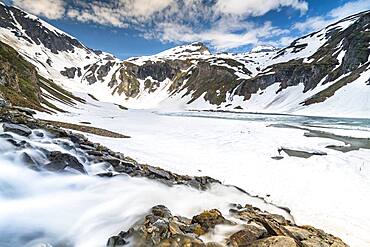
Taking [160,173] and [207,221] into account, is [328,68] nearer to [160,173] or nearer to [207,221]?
[160,173]

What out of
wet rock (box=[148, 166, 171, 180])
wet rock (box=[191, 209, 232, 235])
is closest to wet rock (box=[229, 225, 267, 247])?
wet rock (box=[191, 209, 232, 235])

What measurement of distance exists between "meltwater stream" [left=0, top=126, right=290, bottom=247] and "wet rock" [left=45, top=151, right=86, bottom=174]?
0.40 meters

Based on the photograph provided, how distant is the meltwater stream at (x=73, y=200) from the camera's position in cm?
937

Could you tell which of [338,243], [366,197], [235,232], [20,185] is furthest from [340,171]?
[20,185]

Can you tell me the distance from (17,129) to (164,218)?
34.8 feet

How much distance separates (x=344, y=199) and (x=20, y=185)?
13939 mm

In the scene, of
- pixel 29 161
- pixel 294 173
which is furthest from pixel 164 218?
pixel 294 173

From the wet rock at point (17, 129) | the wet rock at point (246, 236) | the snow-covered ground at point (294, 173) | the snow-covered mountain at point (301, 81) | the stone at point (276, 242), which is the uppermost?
the snow-covered mountain at point (301, 81)

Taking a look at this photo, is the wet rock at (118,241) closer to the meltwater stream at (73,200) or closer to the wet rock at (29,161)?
the meltwater stream at (73,200)

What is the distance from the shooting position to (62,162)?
1403cm

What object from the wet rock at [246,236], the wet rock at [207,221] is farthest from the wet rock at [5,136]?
the wet rock at [246,236]

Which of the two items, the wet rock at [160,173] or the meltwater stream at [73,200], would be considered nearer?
the meltwater stream at [73,200]

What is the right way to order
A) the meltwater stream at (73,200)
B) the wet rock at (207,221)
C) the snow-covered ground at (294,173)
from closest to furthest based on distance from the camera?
1. the wet rock at (207,221)
2. the meltwater stream at (73,200)
3. the snow-covered ground at (294,173)

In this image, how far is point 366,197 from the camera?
1384 cm
